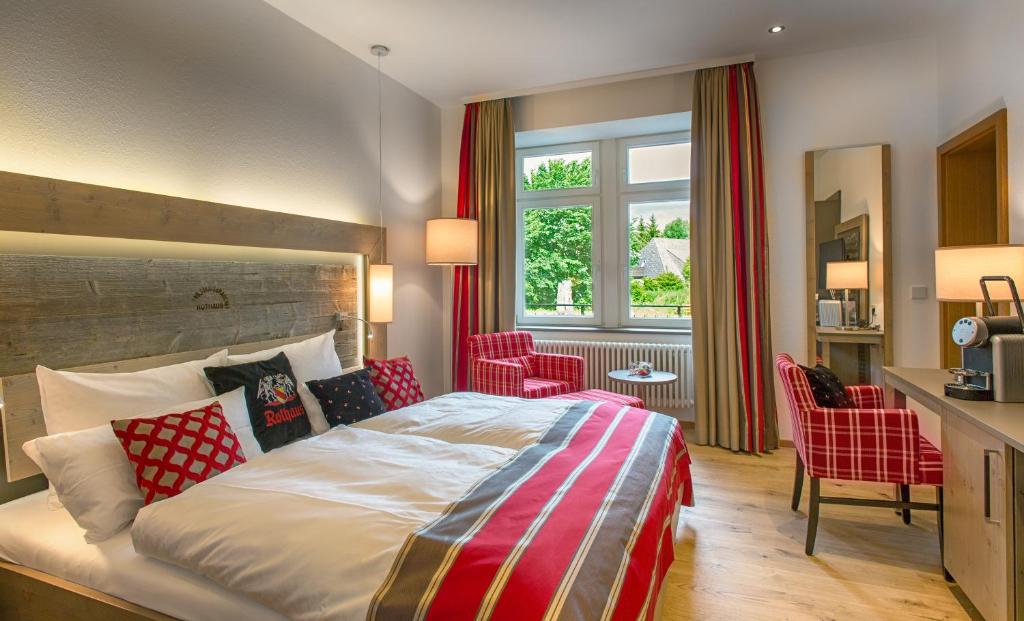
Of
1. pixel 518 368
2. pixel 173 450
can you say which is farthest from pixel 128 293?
pixel 518 368

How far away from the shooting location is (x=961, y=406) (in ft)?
6.55

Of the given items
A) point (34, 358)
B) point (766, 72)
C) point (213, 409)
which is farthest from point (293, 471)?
point (766, 72)

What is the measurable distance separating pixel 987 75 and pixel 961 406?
83.9 inches

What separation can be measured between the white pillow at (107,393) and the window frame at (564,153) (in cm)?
345

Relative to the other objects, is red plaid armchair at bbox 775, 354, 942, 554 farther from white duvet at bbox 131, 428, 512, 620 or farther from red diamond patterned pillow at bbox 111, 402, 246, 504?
red diamond patterned pillow at bbox 111, 402, 246, 504

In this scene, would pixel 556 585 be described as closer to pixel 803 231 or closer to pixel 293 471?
pixel 293 471

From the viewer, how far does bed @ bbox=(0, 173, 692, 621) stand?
1261 millimetres

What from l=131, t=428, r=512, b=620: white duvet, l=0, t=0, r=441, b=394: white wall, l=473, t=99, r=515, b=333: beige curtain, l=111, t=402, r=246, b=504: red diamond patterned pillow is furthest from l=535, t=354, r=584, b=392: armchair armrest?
l=111, t=402, r=246, b=504: red diamond patterned pillow

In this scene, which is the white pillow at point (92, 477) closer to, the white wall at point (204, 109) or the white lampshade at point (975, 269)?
the white wall at point (204, 109)

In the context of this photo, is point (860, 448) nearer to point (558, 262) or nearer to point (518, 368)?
point (518, 368)

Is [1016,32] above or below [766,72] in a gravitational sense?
below

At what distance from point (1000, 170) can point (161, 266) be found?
428cm

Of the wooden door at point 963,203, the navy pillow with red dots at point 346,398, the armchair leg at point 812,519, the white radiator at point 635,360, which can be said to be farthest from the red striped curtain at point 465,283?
the wooden door at point 963,203

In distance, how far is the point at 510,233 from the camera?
4.59 metres
